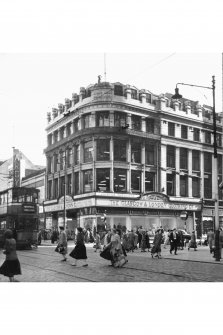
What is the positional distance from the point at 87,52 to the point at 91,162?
1224 cm

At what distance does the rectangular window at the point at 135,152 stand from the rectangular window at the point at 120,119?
1.30m

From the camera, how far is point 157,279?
499 inches

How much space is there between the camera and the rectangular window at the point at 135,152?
78.3 feet

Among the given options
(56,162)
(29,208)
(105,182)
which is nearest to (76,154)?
(56,162)

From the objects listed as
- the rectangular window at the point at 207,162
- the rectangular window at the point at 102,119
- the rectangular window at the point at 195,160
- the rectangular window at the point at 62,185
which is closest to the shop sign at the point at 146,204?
the rectangular window at the point at 62,185

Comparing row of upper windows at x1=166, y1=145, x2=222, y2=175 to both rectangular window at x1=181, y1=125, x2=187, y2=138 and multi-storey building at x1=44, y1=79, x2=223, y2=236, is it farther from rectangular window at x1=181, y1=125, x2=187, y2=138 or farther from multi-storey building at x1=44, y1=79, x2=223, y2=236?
rectangular window at x1=181, y1=125, x2=187, y2=138

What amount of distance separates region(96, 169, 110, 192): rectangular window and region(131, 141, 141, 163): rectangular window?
157cm

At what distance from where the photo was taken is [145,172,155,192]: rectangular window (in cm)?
2590

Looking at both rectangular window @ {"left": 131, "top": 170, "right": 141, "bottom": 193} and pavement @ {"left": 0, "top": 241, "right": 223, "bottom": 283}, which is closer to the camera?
pavement @ {"left": 0, "top": 241, "right": 223, "bottom": 283}

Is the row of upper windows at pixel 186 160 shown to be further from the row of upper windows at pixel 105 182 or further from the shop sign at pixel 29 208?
the shop sign at pixel 29 208

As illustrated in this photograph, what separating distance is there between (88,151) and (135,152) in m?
2.68

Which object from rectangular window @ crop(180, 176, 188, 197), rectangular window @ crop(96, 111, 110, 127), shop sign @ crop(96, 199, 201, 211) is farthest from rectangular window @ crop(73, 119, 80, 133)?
rectangular window @ crop(180, 176, 188, 197)
